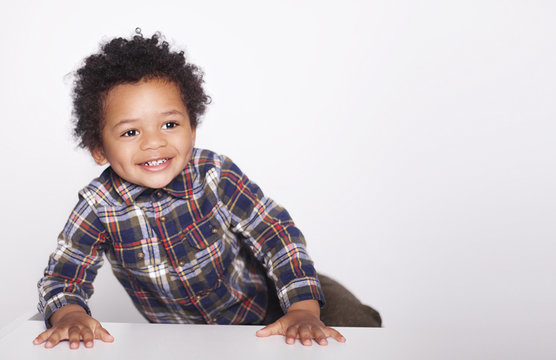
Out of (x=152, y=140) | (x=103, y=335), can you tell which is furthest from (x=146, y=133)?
(x=103, y=335)

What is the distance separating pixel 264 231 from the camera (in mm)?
1074

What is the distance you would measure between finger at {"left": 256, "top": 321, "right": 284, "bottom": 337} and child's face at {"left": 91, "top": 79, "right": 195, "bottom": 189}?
35 centimetres

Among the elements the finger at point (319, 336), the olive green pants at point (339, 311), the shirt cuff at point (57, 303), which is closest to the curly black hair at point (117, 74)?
the shirt cuff at point (57, 303)

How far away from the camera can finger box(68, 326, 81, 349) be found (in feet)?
2.63

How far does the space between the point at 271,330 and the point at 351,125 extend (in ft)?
3.69

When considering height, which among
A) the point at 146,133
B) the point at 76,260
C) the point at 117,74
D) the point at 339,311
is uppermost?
the point at 117,74

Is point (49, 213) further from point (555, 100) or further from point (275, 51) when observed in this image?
point (555, 100)

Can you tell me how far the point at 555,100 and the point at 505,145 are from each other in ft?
0.71

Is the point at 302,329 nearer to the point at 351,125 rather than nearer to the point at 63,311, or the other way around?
the point at 63,311

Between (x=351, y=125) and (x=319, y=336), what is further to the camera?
(x=351, y=125)

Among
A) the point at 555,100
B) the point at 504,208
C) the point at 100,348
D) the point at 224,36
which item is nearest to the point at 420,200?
the point at 504,208

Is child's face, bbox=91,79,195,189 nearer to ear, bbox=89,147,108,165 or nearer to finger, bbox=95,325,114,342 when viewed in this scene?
ear, bbox=89,147,108,165

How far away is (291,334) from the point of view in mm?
822

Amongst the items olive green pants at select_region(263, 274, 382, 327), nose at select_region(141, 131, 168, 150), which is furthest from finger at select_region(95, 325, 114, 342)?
olive green pants at select_region(263, 274, 382, 327)
